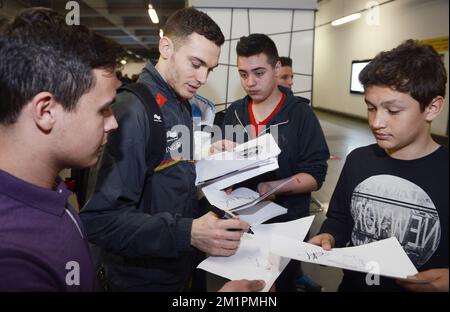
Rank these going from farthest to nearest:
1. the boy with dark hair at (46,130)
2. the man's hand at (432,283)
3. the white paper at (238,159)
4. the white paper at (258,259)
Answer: the white paper at (238,159) < the white paper at (258,259) < the boy with dark hair at (46,130) < the man's hand at (432,283)

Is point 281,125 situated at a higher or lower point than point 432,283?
higher

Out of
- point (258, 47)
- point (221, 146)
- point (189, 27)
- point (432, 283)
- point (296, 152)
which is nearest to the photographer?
point (432, 283)

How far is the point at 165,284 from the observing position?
3.18ft

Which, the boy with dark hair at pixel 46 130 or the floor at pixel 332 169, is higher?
the boy with dark hair at pixel 46 130

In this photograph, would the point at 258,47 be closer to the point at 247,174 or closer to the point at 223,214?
the point at 247,174

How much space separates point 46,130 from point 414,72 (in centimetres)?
81

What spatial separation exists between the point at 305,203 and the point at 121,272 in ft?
2.94

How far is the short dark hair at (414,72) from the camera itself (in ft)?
2.32

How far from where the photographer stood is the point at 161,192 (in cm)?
92

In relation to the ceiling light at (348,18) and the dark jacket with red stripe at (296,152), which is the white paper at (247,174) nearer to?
the dark jacket with red stripe at (296,152)

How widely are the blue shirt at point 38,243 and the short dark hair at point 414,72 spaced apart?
2.57ft

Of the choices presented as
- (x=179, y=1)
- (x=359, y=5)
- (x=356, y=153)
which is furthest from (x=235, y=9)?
(x=359, y=5)

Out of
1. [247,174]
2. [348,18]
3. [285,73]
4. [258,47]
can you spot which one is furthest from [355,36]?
[247,174]

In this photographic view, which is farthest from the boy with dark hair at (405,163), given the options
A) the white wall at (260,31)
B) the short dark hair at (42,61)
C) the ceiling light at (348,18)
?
the ceiling light at (348,18)
